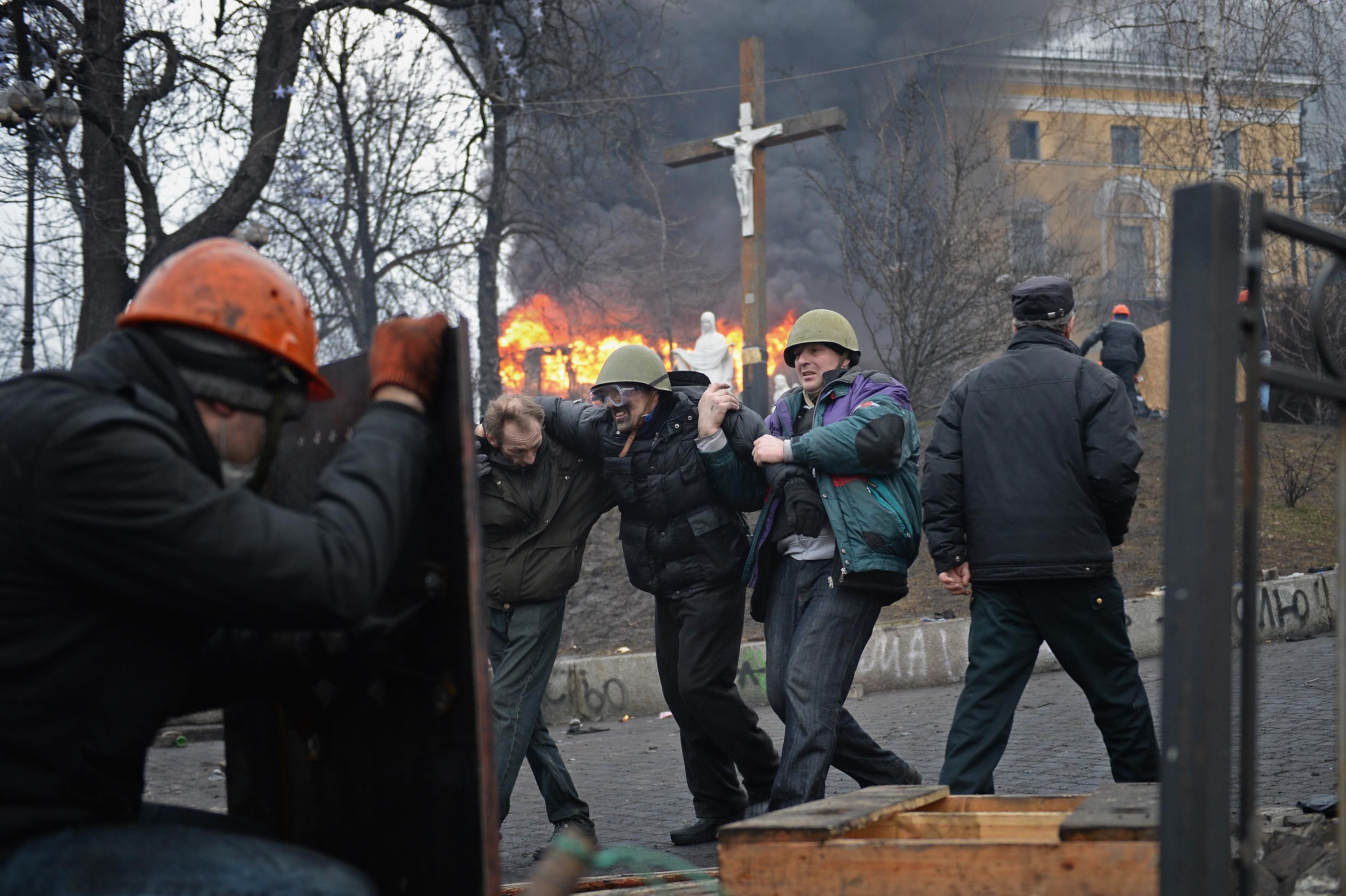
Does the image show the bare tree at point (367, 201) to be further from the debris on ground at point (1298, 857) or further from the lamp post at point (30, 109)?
the debris on ground at point (1298, 857)

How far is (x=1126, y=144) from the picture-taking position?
62.3ft

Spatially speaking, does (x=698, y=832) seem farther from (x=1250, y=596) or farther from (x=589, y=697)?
(x=589, y=697)

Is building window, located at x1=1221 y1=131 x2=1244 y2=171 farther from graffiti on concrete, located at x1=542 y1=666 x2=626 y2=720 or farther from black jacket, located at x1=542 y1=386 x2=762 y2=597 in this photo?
black jacket, located at x1=542 y1=386 x2=762 y2=597

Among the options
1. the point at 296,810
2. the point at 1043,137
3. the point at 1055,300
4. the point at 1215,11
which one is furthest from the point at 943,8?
the point at 296,810

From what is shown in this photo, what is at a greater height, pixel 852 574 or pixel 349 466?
pixel 349 466

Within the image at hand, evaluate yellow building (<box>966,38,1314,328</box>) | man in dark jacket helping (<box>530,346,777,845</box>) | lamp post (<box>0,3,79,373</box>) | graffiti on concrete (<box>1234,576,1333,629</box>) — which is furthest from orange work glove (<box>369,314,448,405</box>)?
yellow building (<box>966,38,1314,328</box>)

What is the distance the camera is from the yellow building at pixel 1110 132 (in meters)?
15.5

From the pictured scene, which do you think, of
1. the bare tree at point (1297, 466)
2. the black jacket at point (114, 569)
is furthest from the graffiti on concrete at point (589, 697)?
the bare tree at point (1297, 466)

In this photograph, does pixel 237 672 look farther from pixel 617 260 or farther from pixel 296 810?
pixel 617 260

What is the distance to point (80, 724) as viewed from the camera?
75.2 inches

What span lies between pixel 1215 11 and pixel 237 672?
1573 centimetres

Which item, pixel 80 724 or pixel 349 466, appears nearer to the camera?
pixel 80 724

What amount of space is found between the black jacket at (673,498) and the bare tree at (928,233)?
7.94 m

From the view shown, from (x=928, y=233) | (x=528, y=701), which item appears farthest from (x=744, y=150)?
(x=528, y=701)
